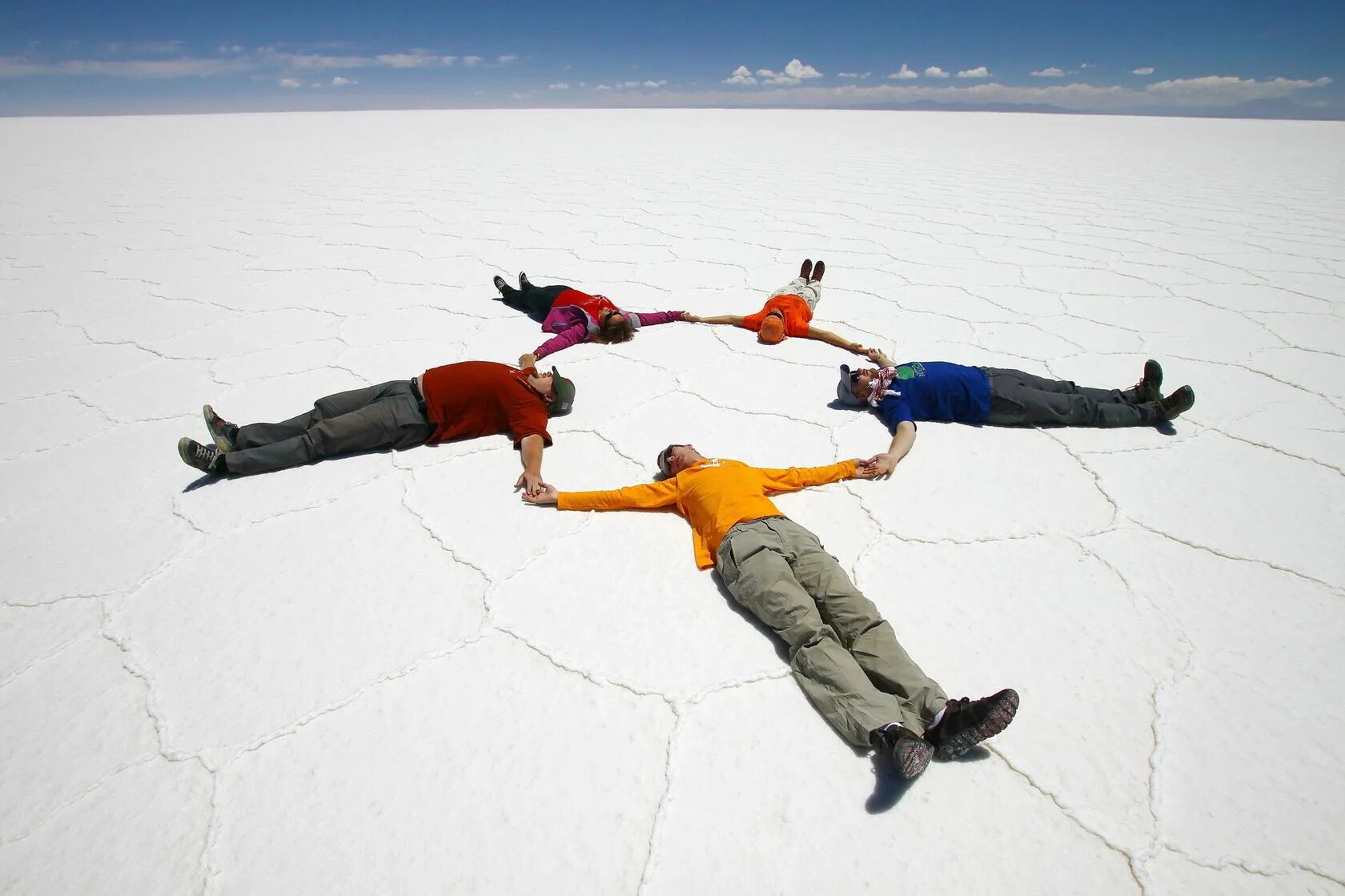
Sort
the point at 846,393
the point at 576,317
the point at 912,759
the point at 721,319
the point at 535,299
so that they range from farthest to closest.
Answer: the point at 535,299, the point at 721,319, the point at 576,317, the point at 846,393, the point at 912,759

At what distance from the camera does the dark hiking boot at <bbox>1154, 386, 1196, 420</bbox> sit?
188 cm

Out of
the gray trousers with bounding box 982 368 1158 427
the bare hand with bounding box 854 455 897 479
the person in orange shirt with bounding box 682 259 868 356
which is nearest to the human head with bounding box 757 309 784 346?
the person in orange shirt with bounding box 682 259 868 356

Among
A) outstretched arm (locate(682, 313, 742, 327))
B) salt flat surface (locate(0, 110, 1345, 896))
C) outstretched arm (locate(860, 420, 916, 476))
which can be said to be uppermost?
outstretched arm (locate(682, 313, 742, 327))

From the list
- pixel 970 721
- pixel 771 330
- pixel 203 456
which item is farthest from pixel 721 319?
pixel 970 721

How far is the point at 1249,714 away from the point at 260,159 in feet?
40.2

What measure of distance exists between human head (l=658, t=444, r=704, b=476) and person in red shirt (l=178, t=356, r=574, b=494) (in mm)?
366

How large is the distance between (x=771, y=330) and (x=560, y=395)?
42.2 inches

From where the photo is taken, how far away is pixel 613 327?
103 inches

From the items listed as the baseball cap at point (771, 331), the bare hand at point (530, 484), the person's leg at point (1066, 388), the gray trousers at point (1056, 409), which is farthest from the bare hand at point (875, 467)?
the baseball cap at point (771, 331)

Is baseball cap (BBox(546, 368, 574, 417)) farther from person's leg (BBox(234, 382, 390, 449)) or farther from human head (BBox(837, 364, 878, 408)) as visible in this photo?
human head (BBox(837, 364, 878, 408))

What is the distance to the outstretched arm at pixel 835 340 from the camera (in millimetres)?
2551

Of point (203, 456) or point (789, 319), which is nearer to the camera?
point (203, 456)

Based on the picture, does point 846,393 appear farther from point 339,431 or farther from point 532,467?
point 339,431

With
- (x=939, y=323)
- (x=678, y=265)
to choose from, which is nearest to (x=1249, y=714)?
(x=939, y=323)
